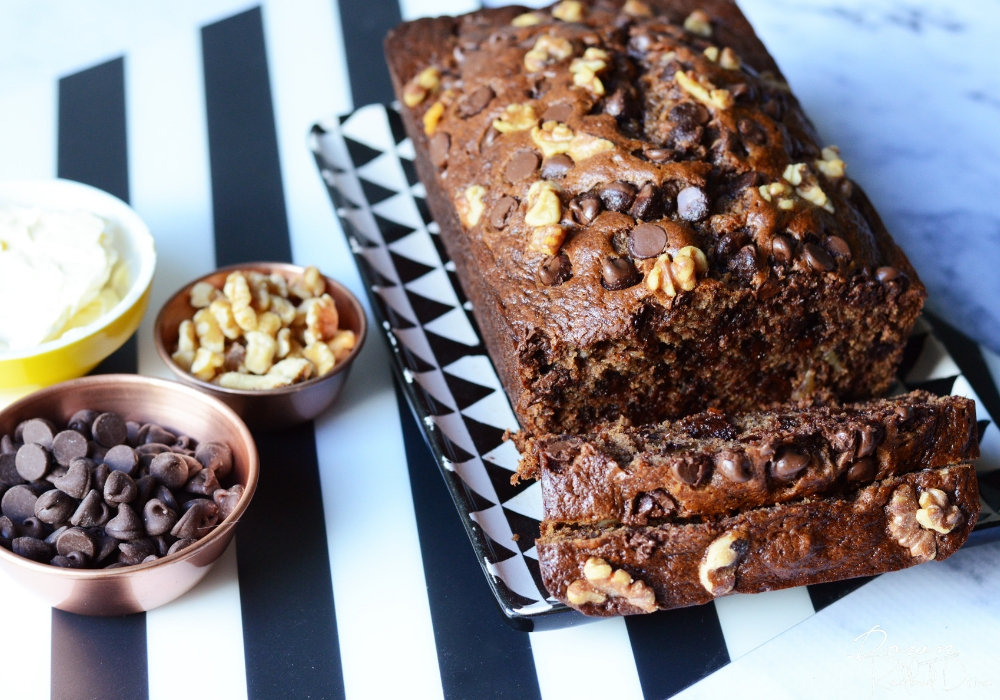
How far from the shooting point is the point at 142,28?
4465mm

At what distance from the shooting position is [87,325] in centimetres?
285

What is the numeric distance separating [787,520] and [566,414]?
71 centimetres

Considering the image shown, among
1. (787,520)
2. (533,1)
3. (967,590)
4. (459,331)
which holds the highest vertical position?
(533,1)

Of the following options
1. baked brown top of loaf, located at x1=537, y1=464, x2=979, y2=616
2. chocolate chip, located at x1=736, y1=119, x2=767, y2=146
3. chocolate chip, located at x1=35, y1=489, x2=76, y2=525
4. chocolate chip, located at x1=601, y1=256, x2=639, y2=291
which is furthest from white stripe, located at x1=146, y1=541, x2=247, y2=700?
chocolate chip, located at x1=736, y1=119, x2=767, y2=146

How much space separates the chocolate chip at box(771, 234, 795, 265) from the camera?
2615 millimetres

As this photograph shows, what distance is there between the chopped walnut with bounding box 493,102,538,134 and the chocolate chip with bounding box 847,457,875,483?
135 cm

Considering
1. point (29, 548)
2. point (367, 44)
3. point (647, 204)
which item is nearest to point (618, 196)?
point (647, 204)

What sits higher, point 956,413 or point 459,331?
point 956,413

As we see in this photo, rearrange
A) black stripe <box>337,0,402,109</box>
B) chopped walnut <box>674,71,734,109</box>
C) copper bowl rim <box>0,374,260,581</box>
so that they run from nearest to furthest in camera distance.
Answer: copper bowl rim <box>0,374,260,581</box>
chopped walnut <box>674,71,734,109</box>
black stripe <box>337,0,402,109</box>

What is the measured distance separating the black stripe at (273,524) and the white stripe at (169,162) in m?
0.06

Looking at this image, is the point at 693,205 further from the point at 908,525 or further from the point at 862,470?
the point at 908,525

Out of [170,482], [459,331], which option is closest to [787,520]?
[459,331]

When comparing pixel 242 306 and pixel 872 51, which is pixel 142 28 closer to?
pixel 242 306

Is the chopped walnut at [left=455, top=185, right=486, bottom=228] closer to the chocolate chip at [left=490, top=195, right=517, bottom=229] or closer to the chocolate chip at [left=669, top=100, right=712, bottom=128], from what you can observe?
the chocolate chip at [left=490, top=195, right=517, bottom=229]
